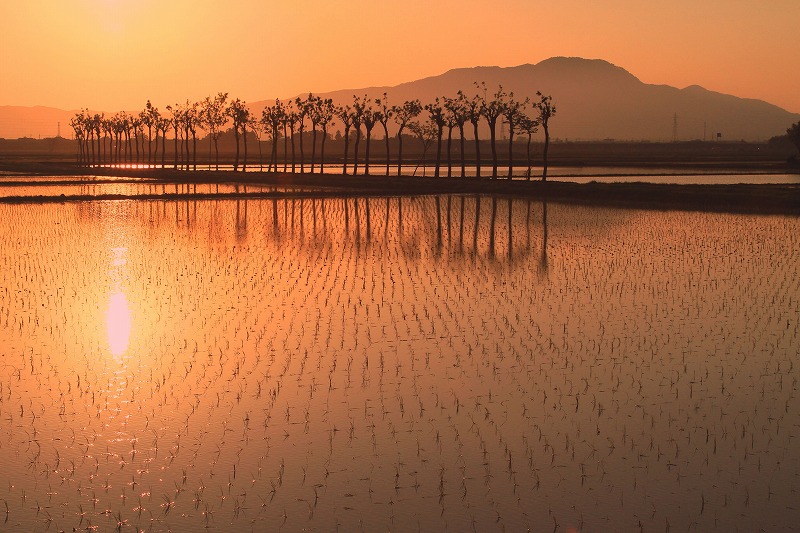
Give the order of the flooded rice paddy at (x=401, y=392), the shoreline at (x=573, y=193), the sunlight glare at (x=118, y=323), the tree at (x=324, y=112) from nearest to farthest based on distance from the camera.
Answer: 1. the flooded rice paddy at (x=401, y=392)
2. the sunlight glare at (x=118, y=323)
3. the shoreline at (x=573, y=193)
4. the tree at (x=324, y=112)

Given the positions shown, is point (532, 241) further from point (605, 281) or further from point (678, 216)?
point (678, 216)

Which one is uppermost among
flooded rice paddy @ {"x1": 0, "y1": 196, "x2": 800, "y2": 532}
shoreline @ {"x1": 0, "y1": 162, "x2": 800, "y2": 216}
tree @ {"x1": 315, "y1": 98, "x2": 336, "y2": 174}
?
tree @ {"x1": 315, "y1": 98, "x2": 336, "y2": 174}

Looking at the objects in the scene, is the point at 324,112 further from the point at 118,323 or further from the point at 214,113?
the point at 118,323

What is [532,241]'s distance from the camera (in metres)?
27.7

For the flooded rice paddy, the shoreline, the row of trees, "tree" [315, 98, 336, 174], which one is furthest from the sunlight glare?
"tree" [315, 98, 336, 174]

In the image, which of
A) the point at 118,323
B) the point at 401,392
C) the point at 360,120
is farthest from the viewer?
the point at 360,120

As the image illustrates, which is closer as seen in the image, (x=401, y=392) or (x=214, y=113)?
(x=401, y=392)

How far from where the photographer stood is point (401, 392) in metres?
11.3

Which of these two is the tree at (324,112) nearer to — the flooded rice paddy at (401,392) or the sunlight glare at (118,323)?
the flooded rice paddy at (401,392)

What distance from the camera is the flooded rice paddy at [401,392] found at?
26.2 feet

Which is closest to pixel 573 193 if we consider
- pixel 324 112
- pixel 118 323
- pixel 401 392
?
pixel 118 323

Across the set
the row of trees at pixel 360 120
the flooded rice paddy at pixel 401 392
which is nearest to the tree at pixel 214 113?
the row of trees at pixel 360 120

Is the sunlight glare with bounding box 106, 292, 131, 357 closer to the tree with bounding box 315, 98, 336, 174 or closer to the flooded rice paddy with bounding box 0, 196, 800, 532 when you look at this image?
the flooded rice paddy with bounding box 0, 196, 800, 532

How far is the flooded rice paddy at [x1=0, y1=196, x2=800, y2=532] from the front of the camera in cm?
799
